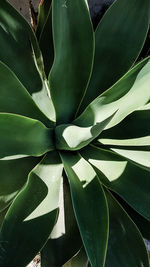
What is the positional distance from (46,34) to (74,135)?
35 centimetres

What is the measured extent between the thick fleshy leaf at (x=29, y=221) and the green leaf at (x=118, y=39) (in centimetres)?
34

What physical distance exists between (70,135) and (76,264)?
388 mm

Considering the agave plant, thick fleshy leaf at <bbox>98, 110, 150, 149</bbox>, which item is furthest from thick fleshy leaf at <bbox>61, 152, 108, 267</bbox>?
thick fleshy leaf at <bbox>98, 110, 150, 149</bbox>

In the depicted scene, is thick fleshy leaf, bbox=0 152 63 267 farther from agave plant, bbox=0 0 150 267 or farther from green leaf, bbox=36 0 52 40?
green leaf, bbox=36 0 52 40

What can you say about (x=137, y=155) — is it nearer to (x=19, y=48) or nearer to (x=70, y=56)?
(x=70, y=56)

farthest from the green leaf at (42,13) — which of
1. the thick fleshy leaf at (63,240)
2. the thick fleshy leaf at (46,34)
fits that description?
the thick fleshy leaf at (63,240)

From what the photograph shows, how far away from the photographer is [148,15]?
0.88 metres

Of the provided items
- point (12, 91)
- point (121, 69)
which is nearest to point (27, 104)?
point (12, 91)

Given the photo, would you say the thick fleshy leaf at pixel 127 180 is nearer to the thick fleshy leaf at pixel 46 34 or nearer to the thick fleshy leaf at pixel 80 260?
the thick fleshy leaf at pixel 80 260

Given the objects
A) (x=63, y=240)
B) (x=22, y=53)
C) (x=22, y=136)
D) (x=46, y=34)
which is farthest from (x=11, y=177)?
(x=46, y=34)

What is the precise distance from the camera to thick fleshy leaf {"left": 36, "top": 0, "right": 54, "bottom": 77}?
37.0 inches

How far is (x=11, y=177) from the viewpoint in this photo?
0.82m

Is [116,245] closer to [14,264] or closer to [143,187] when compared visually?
[143,187]

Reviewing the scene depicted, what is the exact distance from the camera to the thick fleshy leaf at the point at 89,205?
688mm
